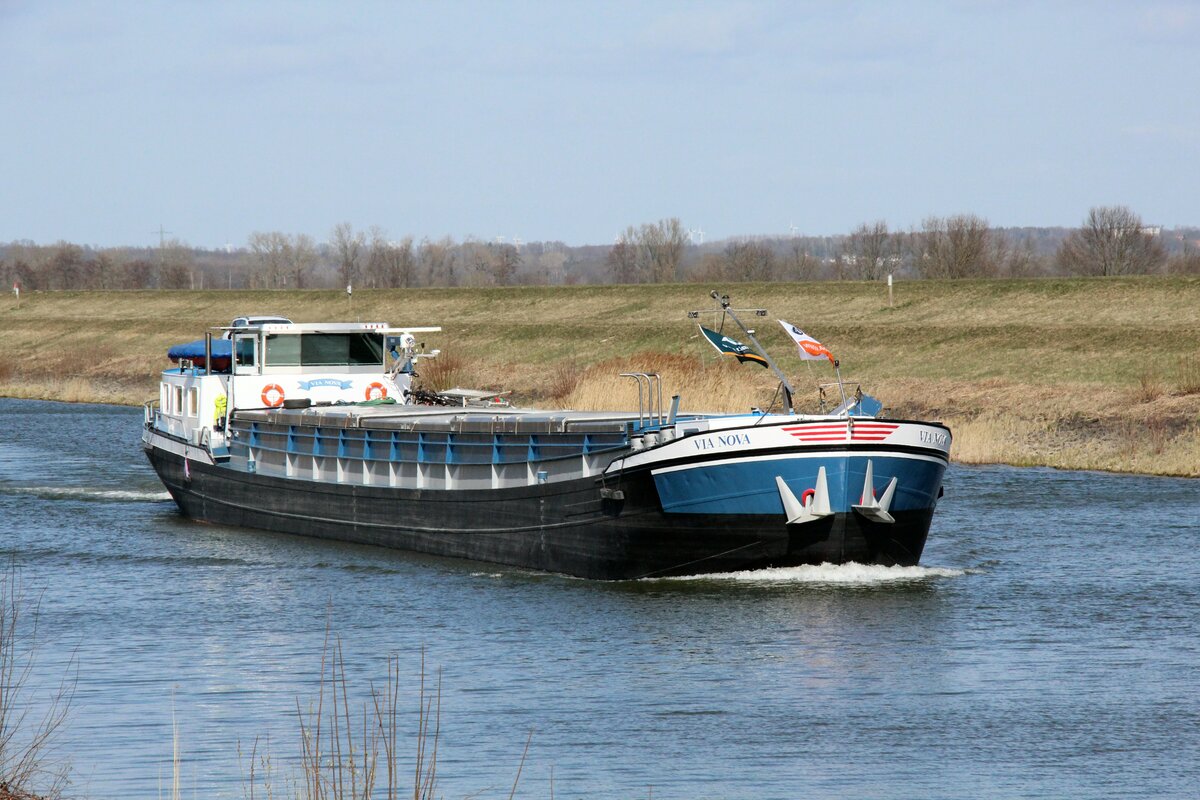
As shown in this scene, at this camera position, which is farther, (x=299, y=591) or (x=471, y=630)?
(x=299, y=591)

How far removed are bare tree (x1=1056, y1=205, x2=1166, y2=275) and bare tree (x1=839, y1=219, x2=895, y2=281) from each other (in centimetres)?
1796

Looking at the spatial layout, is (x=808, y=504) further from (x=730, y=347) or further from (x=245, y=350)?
(x=245, y=350)

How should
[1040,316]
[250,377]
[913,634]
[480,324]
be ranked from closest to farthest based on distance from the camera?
[913,634] < [250,377] < [1040,316] < [480,324]

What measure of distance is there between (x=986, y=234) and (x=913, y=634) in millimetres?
77286

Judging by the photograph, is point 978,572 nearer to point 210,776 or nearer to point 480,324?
point 210,776

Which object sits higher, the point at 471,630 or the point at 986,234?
the point at 986,234

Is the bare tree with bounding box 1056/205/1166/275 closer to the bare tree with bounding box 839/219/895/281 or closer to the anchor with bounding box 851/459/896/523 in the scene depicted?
the bare tree with bounding box 839/219/895/281

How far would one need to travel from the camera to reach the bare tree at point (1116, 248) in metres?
88.8

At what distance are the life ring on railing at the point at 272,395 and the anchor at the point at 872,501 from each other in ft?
48.4

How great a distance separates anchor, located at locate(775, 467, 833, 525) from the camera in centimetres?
2059

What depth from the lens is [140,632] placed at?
1961 centimetres

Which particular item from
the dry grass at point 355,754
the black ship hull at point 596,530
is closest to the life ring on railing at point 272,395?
the black ship hull at point 596,530

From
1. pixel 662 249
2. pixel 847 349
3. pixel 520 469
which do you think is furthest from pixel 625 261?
pixel 520 469

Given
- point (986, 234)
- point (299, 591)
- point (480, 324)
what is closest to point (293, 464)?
point (299, 591)
